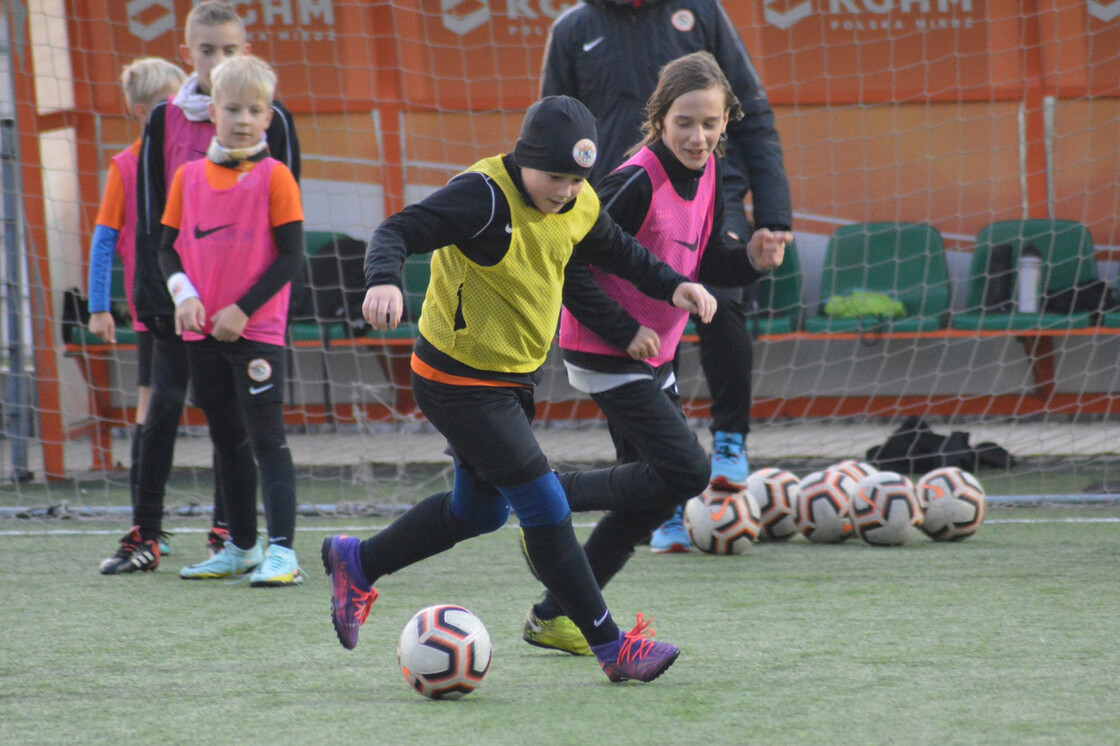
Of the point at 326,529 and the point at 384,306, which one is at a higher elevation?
the point at 384,306

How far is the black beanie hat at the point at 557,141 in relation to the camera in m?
2.47

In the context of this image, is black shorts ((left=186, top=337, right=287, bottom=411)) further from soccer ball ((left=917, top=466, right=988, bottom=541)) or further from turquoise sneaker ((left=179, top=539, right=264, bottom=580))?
soccer ball ((left=917, top=466, right=988, bottom=541))

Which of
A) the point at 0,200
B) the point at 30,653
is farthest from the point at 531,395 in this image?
the point at 0,200

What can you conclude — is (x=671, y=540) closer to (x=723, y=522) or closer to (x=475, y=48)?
(x=723, y=522)

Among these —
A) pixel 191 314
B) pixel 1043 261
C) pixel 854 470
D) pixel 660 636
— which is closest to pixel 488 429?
pixel 660 636

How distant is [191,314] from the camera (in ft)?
11.2

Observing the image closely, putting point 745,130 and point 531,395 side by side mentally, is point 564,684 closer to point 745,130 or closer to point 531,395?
point 531,395

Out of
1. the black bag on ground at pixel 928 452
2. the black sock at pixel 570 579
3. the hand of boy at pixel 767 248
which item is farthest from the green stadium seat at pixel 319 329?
the black sock at pixel 570 579

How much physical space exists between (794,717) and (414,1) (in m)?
6.35

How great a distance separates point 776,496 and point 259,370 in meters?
1.87

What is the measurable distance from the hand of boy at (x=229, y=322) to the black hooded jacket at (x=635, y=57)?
4.14ft

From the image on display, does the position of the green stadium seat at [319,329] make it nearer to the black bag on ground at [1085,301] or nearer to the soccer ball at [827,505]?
the soccer ball at [827,505]

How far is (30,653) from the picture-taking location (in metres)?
2.87

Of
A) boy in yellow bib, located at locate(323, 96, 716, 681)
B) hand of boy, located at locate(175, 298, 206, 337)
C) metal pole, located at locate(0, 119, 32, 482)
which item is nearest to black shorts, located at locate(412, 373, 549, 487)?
boy in yellow bib, located at locate(323, 96, 716, 681)
